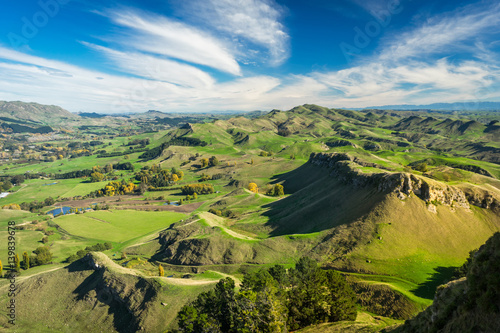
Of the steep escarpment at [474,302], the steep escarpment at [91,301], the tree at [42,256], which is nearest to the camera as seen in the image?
the steep escarpment at [474,302]

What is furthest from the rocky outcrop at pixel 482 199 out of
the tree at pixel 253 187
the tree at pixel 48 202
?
the tree at pixel 48 202

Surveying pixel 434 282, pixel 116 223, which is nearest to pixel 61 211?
pixel 116 223

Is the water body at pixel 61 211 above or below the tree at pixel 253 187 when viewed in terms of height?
below

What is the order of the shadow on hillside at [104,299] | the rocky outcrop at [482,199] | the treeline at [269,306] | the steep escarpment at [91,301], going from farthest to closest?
the rocky outcrop at [482,199]
the steep escarpment at [91,301]
the shadow on hillside at [104,299]
the treeline at [269,306]

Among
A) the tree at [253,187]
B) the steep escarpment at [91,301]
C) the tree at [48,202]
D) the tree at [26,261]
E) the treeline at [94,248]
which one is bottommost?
the tree at [48,202]

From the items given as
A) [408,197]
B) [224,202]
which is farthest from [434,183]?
[224,202]

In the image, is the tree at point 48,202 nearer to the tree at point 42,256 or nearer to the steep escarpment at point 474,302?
the tree at point 42,256
